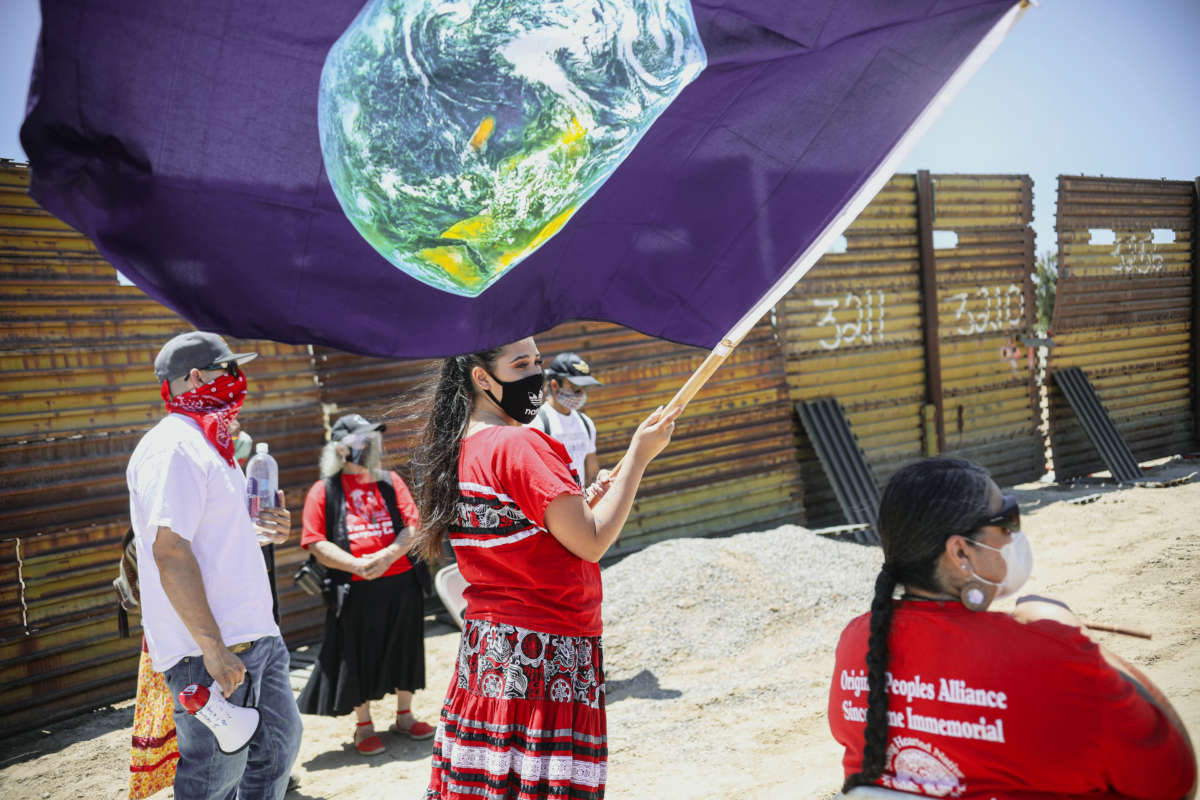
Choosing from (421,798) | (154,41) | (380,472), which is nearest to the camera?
(154,41)

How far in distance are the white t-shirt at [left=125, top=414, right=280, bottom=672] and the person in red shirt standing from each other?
2122mm

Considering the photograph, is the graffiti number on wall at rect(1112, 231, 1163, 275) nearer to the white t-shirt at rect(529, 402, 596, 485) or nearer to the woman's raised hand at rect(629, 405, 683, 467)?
the white t-shirt at rect(529, 402, 596, 485)

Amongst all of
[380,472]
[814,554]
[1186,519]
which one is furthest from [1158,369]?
[380,472]

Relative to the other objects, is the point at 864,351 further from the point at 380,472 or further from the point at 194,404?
the point at 194,404

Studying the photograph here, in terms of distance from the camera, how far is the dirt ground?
468 centimetres

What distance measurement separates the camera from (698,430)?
1026 centimetres

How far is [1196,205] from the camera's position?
15.8 meters

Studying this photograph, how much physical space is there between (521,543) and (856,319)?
9.82 meters

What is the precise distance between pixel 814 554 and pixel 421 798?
15.2 feet

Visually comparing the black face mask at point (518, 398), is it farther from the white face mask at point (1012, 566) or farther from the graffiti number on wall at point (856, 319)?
the graffiti number on wall at point (856, 319)

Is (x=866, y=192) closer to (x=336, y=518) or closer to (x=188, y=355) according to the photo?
(x=188, y=355)

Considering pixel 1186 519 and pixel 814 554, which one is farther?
pixel 1186 519

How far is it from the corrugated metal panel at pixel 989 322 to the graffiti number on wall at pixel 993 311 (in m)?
0.01

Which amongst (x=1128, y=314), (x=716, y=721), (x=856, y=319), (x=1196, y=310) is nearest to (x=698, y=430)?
(x=856, y=319)
